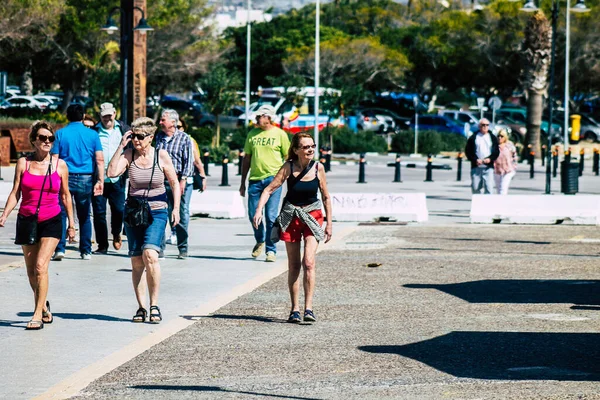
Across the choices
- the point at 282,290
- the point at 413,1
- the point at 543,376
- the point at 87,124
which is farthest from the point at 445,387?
the point at 413,1

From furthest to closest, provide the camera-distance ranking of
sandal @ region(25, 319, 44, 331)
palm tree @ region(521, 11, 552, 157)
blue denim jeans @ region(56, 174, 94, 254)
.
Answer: palm tree @ region(521, 11, 552, 157), blue denim jeans @ region(56, 174, 94, 254), sandal @ region(25, 319, 44, 331)

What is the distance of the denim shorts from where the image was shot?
10.0 metres

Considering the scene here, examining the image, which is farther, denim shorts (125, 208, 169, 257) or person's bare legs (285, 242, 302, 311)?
person's bare legs (285, 242, 302, 311)

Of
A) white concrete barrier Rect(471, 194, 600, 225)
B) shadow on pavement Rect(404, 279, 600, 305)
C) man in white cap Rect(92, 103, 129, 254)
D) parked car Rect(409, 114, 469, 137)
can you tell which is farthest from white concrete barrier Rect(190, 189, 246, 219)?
parked car Rect(409, 114, 469, 137)

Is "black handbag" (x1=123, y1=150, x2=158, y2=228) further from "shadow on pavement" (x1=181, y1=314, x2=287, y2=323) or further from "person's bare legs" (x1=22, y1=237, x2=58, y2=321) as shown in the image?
"shadow on pavement" (x1=181, y1=314, x2=287, y2=323)

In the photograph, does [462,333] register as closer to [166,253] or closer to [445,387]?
[445,387]

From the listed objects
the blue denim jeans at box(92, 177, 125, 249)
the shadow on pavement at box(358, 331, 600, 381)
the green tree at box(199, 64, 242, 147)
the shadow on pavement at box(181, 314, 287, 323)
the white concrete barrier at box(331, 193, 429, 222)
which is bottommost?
the shadow on pavement at box(181, 314, 287, 323)

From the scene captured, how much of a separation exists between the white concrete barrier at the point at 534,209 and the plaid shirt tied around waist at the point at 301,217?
1031cm

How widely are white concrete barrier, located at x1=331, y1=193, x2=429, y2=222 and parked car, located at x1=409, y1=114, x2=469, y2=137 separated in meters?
36.9

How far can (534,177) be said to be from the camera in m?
36.3

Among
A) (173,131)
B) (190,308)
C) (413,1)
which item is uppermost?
(413,1)

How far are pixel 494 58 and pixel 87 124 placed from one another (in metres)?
58.0

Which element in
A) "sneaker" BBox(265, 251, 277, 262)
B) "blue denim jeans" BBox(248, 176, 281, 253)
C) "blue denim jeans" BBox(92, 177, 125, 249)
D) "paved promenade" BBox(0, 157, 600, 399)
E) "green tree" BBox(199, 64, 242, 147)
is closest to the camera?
"paved promenade" BBox(0, 157, 600, 399)

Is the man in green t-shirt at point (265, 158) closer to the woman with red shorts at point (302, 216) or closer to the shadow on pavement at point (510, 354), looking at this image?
the woman with red shorts at point (302, 216)
